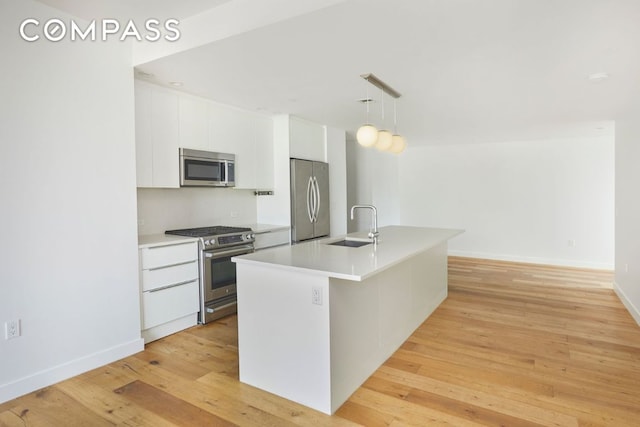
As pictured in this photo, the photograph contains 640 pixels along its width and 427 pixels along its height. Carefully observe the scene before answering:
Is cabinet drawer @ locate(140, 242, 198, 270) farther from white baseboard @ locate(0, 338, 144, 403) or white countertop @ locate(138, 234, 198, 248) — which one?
white baseboard @ locate(0, 338, 144, 403)

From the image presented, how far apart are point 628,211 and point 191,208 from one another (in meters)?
5.00

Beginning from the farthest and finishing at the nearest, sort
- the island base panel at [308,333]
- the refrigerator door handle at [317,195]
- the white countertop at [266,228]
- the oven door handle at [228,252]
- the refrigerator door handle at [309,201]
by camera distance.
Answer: the refrigerator door handle at [317,195], the refrigerator door handle at [309,201], the white countertop at [266,228], the oven door handle at [228,252], the island base panel at [308,333]

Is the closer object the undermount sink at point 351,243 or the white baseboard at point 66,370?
the white baseboard at point 66,370

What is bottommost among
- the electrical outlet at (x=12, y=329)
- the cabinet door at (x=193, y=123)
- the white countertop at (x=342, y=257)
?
the electrical outlet at (x=12, y=329)

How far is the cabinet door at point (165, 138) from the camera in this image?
3559mm

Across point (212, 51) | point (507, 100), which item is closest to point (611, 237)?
point (507, 100)

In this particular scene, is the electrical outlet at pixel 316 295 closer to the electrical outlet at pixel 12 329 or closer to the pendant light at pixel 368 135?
the pendant light at pixel 368 135

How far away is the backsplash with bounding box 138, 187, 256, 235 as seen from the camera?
389 centimetres

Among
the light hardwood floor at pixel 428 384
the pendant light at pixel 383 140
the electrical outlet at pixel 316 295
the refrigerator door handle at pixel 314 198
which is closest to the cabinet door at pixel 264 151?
the refrigerator door handle at pixel 314 198

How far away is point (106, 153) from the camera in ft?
9.54

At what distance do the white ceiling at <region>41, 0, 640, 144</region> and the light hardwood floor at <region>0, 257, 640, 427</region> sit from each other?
2322 mm

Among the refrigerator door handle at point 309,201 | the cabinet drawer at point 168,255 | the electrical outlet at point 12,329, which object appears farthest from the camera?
the refrigerator door handle at point 309,201

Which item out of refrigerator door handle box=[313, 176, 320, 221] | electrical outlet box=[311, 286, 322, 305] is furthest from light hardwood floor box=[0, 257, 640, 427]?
refrigerator door handle box=[313, 176, 320, 221]

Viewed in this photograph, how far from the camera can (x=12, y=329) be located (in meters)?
2.39
